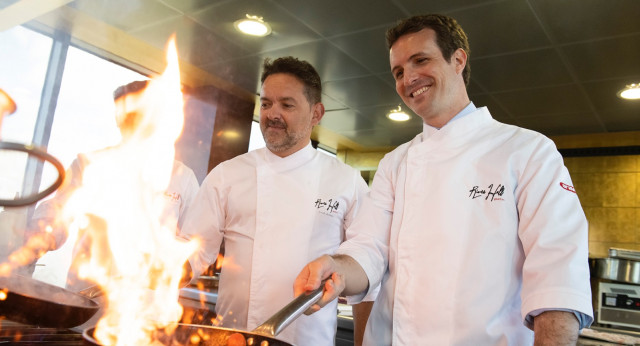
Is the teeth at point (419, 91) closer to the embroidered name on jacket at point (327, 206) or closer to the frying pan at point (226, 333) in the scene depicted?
the embroidered name on jacket at point (327, 206)

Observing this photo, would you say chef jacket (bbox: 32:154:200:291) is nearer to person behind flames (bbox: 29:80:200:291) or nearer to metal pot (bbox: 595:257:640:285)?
person behind flames (bbox: 29:80:200:291)

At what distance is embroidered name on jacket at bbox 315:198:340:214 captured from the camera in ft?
6.25

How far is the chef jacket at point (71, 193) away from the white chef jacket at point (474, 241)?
1104mm

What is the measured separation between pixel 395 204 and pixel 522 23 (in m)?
2.33

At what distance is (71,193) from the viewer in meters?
2.04

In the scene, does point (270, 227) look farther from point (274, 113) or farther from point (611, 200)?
point (611, 200)

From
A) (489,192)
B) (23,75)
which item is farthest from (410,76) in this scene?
(23,75)

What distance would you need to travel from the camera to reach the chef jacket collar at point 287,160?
200 cm

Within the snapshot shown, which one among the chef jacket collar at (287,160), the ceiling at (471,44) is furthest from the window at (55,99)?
the chef jacket collar at (287,160)

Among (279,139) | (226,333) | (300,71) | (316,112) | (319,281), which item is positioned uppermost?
(300,71)

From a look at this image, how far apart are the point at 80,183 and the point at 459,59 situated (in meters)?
1.70

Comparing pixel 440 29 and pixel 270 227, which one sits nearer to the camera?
pixel 440 29

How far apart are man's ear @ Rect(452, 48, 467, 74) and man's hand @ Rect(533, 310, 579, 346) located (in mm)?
789

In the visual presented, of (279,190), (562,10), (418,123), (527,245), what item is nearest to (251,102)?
(418,123)
